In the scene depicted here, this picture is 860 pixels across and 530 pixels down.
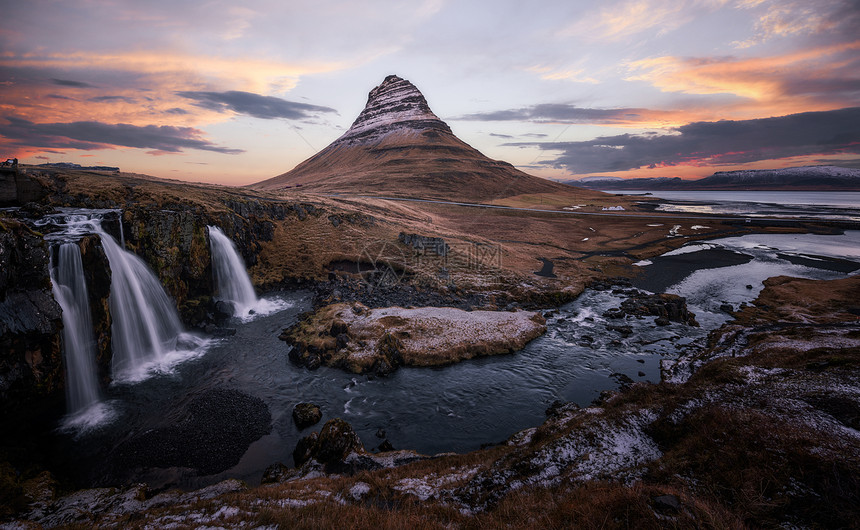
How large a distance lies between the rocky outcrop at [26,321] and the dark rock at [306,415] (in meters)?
12.8

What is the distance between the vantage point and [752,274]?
51.8 meters

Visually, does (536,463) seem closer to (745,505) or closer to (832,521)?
(745,505)

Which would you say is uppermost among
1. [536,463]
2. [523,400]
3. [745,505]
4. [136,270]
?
[136,270]

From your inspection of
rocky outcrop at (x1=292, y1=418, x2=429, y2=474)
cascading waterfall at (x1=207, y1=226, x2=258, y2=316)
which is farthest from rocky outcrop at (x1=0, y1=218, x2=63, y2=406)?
cascading waterfall at (x1=207, y1=226, x2=258, y2=316)

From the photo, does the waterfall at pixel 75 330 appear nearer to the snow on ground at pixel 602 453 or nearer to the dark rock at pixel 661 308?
the snow on ground at pixel 602 453

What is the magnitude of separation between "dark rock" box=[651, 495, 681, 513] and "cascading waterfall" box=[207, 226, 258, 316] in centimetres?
3659

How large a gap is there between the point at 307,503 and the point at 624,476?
1051 cm

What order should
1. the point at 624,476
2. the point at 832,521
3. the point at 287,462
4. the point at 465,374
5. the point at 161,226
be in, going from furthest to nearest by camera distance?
the point at 161,226 → the point at 465,374 → the point at 287,462 → the point at 624,476 → the point at 832,521

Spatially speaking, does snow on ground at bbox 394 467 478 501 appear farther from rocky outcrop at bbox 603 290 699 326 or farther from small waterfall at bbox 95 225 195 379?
rocky outcrop at bbox 603 290 699 326

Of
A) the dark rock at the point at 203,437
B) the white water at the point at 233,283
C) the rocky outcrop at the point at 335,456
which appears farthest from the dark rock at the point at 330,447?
the white water at the point at 233,283

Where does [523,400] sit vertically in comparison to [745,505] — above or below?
below

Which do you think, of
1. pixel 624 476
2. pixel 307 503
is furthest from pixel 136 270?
pixel 624 476

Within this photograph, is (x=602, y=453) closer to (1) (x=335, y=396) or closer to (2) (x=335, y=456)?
(2) (x=335, y=456)

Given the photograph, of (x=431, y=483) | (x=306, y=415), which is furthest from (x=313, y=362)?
(x=431, y=483)
